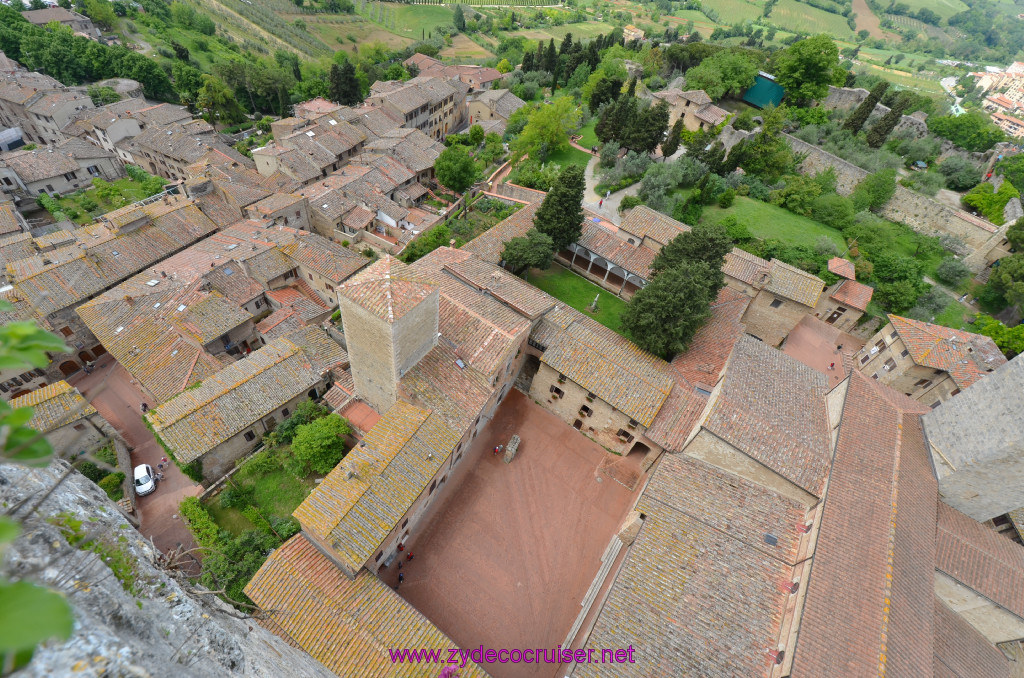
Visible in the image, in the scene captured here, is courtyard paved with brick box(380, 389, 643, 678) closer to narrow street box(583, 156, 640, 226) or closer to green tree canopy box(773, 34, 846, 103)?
narrow street box(583, 156, 640, 226)

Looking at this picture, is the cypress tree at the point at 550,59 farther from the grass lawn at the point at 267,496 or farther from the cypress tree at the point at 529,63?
the grass lawn at the point at 267,496

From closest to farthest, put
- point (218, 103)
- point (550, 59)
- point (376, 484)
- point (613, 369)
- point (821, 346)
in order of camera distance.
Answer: point (376, 484), point (613, 369), point (821, 346), point (218, 103), point (550, 59)

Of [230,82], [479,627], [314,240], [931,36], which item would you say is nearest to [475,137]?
[314,240]

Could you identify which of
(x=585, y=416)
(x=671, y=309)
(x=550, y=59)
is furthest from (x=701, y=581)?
(x=550, y=59)

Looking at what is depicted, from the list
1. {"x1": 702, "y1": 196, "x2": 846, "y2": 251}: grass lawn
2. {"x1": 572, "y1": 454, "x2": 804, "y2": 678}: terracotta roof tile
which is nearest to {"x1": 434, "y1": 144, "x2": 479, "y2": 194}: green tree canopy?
{"x1": 702, "y1": 196, "x2": 846, "y2": 251}: grass lawn

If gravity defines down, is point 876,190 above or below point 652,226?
above

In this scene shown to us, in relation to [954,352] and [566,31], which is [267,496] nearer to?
[954,352]
